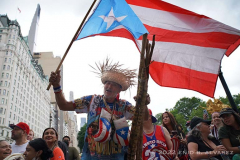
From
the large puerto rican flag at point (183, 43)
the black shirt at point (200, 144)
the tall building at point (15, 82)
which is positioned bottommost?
the black shirt at point (200, 144)

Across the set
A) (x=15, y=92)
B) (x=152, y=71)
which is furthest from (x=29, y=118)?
(x=152, y=71)

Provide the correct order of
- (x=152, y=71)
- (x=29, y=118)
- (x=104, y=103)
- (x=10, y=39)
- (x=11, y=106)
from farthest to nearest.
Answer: (x=29, y=118) < (x=10, y=39) < (x=11, y=106) < (x=152, y=71) < (x=104, y=103)

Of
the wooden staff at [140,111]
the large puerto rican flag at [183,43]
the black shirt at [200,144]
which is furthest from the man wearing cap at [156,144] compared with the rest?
the wooden staff at [140,111]

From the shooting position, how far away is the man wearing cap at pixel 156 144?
319cm

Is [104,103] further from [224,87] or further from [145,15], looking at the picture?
[224,87]

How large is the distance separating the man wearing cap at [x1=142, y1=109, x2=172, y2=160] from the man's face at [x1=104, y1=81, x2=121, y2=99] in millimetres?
877

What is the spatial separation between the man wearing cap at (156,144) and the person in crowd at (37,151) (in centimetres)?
154

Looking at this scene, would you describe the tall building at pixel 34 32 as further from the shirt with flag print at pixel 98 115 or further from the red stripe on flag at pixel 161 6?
the shirt with flag print at pixel 98 115

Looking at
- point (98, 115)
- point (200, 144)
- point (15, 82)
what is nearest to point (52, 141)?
point (98, 115)

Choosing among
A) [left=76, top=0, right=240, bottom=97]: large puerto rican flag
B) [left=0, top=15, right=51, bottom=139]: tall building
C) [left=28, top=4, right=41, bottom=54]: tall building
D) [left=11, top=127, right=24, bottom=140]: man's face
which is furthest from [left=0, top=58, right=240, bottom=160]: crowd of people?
[left=28, top=4, right=41, bottom=54]: tall building

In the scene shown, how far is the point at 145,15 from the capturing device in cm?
360

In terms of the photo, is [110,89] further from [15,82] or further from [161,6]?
[15,82]

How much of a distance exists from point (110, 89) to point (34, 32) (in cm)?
11907

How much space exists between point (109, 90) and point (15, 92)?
5643 centimetres
